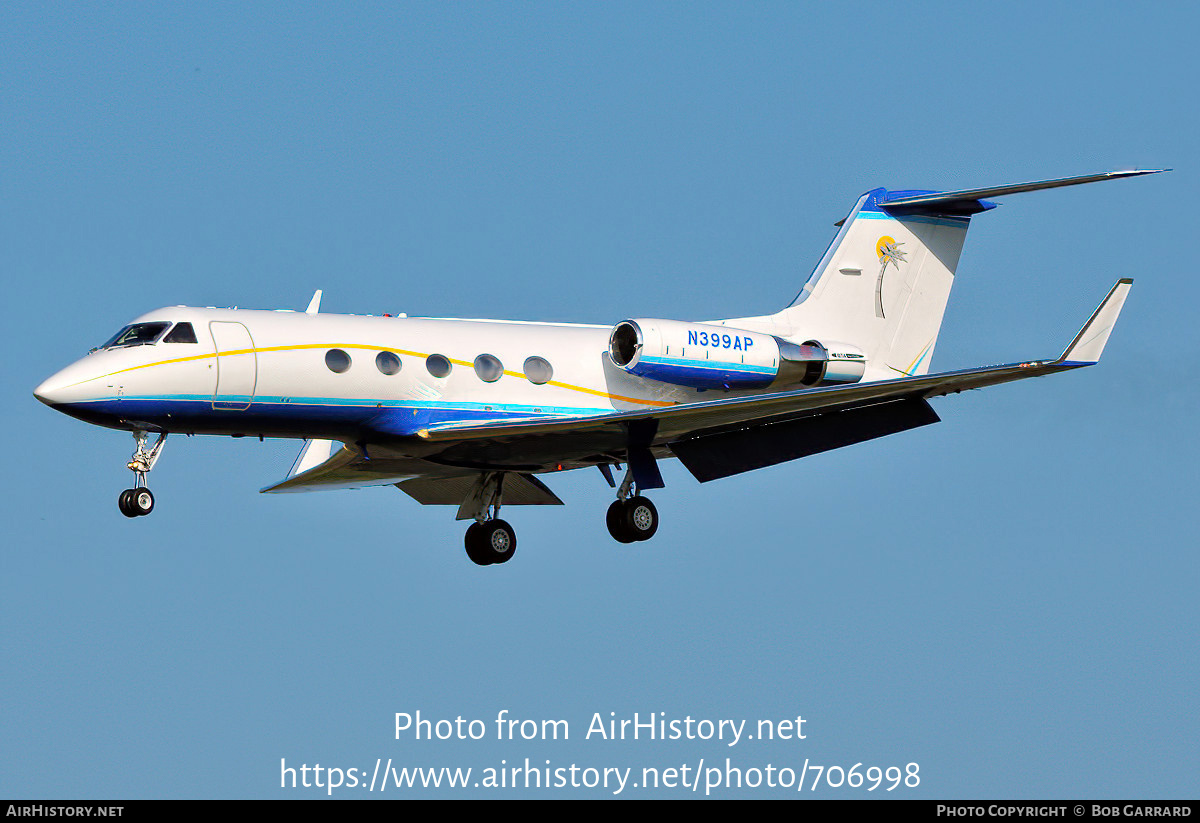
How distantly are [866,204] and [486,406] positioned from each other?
26.4 ft

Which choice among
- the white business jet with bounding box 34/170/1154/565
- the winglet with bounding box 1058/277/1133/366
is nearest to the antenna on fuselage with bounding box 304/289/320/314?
the white business jet with bounding box 34/170/1154/565

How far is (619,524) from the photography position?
26047mm

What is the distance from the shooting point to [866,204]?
29234 mm

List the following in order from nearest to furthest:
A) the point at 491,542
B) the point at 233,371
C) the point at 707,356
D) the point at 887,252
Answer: the point at 233,371
the point at 707,356
the point at 491,542
the point at 887,252

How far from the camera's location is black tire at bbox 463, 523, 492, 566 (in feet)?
89.5

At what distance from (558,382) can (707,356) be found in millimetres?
2257

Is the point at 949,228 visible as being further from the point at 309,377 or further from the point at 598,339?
the point at 309,377

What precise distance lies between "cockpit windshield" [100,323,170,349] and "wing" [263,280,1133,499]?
3673mm

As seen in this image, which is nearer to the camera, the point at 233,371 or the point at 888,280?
the point at 233,371

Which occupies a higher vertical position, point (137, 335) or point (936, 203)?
point (936, 203)

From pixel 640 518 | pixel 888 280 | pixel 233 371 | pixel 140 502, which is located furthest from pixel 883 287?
pixel 140 502

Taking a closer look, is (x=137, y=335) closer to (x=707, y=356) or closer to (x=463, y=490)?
(x=463, y=490)

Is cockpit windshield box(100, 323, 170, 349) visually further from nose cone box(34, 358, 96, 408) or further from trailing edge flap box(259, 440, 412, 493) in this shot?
trailing edge flap box(259, 440, 412, 493)

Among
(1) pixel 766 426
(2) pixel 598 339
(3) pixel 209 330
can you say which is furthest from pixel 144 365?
(1) pixel 766 426
